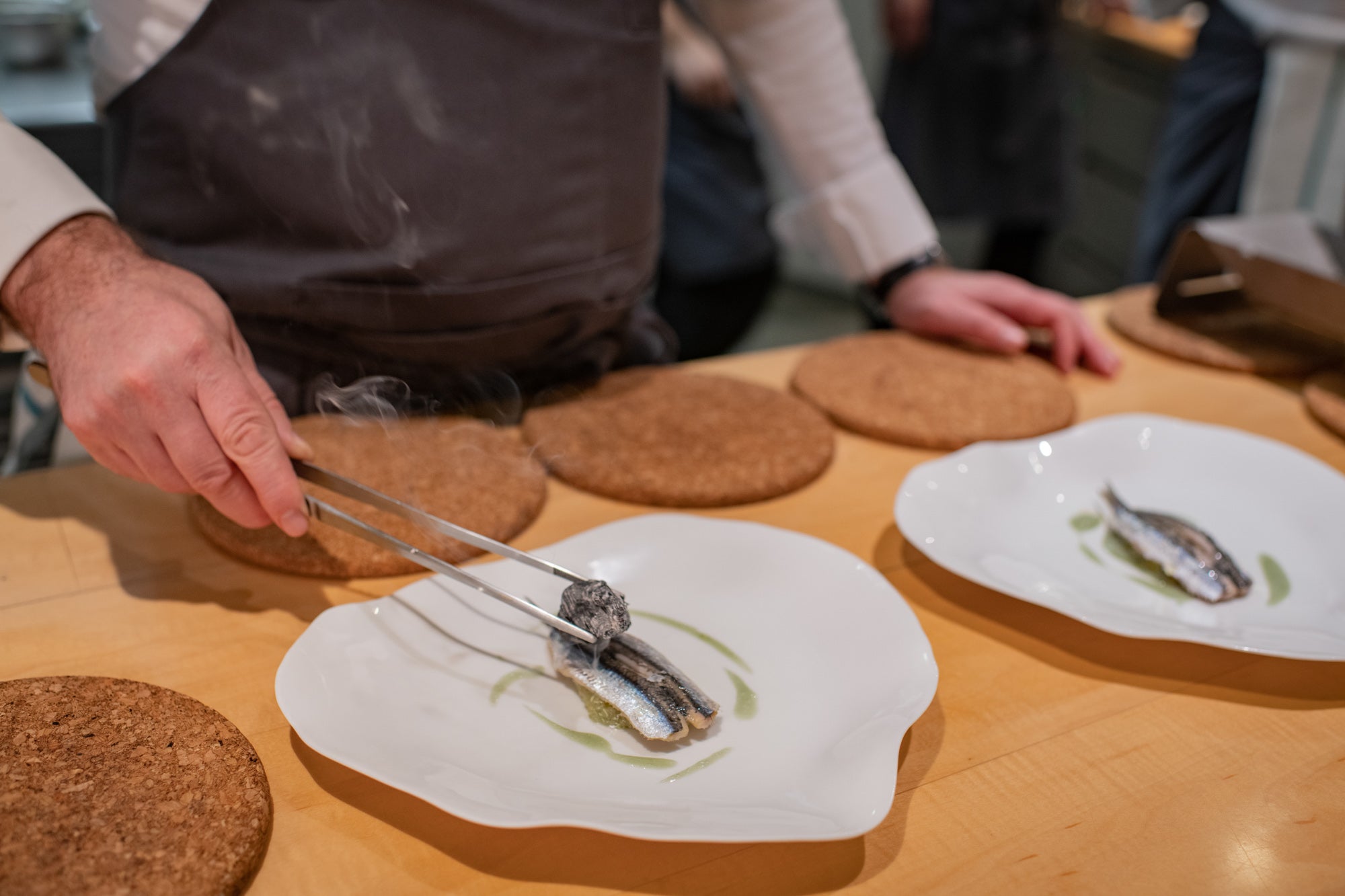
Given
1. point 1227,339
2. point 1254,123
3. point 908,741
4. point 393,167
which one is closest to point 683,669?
point 908,741

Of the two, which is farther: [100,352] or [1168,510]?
[1168,510]

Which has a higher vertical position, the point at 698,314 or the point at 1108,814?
the point at 1108,814

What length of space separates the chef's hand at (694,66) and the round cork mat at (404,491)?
1.55m

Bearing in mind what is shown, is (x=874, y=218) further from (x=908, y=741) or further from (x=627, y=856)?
(x=627, y=856)

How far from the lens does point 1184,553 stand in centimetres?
95

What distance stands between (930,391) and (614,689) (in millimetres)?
745

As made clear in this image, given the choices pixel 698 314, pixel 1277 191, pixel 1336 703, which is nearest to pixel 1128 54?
pixel 1277 191

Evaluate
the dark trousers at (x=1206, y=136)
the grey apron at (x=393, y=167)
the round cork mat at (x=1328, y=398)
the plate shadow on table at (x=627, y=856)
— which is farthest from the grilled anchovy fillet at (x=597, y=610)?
the dark trousers at (x=1206, y=136)

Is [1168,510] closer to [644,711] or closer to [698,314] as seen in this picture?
[644,711]

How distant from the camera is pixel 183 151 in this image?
103 cm

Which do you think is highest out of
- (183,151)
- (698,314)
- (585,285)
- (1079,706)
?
(183,151)

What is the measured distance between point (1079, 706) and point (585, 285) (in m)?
0.70

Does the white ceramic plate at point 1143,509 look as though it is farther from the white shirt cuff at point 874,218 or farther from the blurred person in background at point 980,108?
the blurred person in background at point 980,108

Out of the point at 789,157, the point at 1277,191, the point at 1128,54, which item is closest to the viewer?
the point at 789,157
